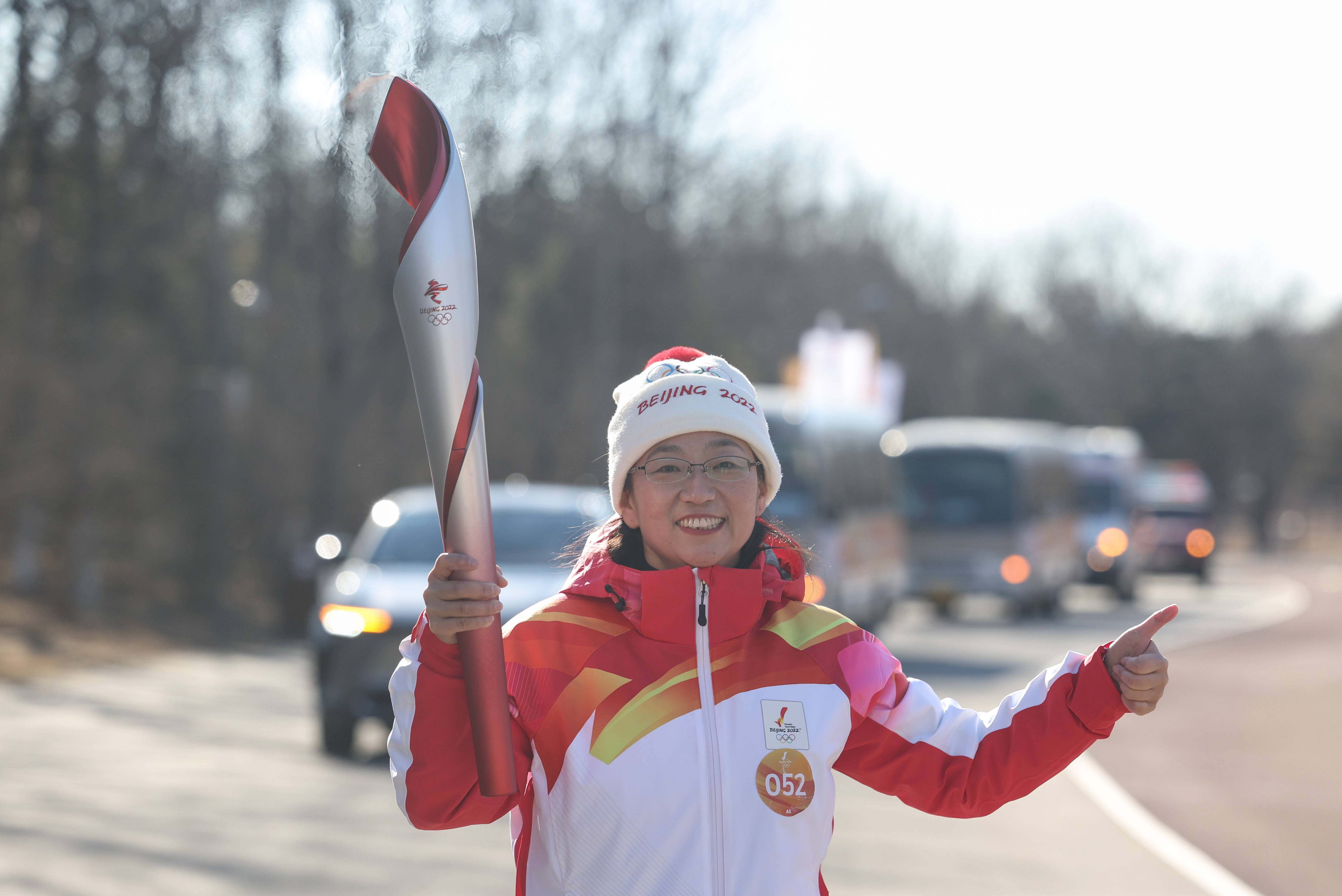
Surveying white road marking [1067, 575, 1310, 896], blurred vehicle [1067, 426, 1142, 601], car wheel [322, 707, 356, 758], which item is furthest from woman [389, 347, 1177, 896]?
blurred vehicle [1067, 426, 1142, 601]

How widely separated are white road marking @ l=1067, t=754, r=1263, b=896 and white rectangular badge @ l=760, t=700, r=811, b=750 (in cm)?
502

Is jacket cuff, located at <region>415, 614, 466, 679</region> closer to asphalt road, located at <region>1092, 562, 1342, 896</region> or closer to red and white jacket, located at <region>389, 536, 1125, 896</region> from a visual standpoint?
red and white jacket, located at <region>389, 536, 1125, 896</region>

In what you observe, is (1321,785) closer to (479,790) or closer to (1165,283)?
A: (479,790)

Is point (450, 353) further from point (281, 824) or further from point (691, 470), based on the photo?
point (281, 824)

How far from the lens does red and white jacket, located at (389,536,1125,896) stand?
2.73m

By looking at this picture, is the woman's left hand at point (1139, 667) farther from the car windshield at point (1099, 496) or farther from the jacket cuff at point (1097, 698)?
the car windshield at point (1099, 496)

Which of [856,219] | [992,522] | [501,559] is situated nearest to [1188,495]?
[992,522]

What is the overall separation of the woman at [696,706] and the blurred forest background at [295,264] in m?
0.67

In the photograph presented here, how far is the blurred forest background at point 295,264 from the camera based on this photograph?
5941mm

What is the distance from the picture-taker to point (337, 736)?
11.3 m

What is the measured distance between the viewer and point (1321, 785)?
35.3 feet

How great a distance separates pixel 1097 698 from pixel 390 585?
8.54 meters

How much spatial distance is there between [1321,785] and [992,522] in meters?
15.7

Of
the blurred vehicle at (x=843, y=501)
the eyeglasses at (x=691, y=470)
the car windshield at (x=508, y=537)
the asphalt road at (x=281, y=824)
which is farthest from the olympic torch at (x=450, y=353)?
the blurred vehicle at (x=843, y=501)
